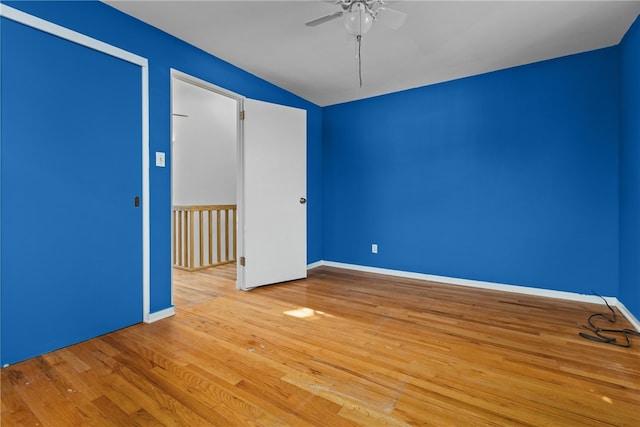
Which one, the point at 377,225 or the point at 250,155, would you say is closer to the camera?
the point at 250,155

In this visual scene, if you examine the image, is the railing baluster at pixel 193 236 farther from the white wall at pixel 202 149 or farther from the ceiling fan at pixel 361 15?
the ceiling fan at pixel 361 15

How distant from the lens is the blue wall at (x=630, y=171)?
7.54 feet

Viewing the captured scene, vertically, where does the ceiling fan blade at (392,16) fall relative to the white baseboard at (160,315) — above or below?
above

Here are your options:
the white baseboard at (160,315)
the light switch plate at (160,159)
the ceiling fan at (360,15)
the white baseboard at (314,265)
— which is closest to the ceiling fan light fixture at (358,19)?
the ceiling fan at (360,15)

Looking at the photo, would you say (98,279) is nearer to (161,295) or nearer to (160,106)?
(161,295)

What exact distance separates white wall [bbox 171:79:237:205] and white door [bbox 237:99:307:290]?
77.2 inches

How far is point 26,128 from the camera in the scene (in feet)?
5.89

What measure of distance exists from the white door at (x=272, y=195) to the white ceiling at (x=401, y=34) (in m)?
0.56

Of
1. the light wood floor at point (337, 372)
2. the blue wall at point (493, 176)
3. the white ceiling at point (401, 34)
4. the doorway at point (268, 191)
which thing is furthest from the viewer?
the doorway at point (268, 191)

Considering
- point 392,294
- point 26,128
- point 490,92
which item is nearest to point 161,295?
point 26,128

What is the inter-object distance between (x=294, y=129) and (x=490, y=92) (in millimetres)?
2284

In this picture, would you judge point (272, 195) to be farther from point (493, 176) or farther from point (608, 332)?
point (608, 332)

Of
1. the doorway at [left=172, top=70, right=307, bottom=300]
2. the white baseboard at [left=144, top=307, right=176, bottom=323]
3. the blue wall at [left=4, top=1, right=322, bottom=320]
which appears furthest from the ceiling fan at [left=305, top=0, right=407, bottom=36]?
the white baseboard at [left=144, top=307, right=176, bottom=323]

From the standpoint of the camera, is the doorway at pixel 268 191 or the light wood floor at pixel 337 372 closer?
the light wood floor at pixel 337 372
